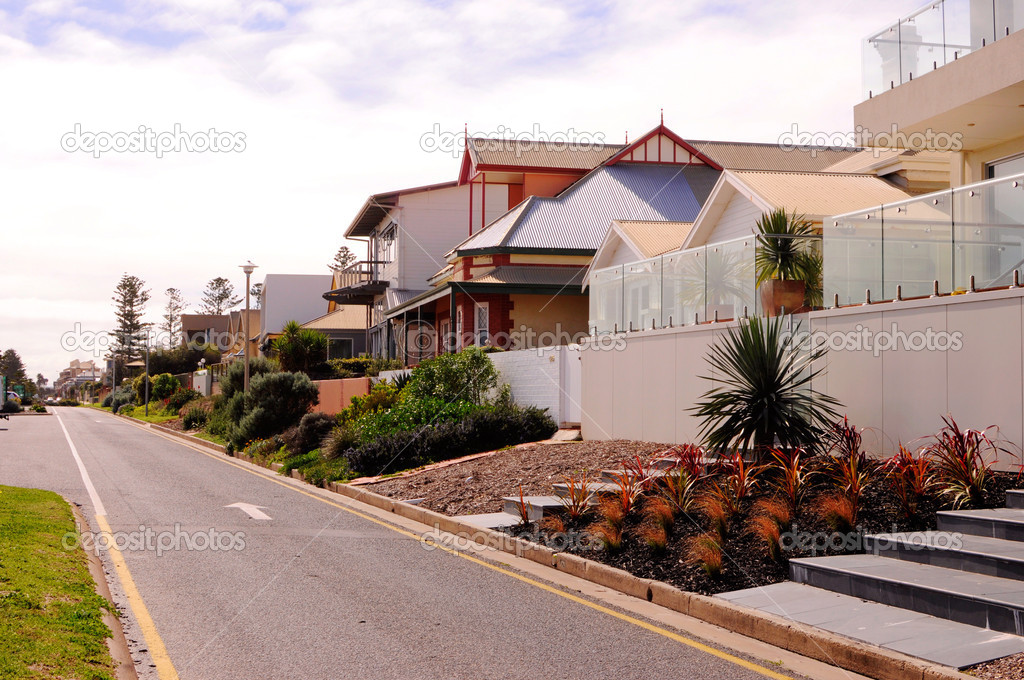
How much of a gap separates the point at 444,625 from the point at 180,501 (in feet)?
31.0

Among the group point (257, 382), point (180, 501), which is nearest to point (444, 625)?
point (180, 501)

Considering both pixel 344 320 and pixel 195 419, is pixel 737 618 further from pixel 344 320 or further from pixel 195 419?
pixel 344 320

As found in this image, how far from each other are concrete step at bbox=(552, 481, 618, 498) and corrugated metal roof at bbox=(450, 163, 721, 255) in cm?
1931

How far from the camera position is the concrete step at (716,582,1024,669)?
239 inches

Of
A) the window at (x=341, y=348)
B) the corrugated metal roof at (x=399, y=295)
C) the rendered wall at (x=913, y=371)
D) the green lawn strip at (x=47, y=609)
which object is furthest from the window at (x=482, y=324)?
the window at (x=341, y=348)

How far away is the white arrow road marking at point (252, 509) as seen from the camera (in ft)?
46.2

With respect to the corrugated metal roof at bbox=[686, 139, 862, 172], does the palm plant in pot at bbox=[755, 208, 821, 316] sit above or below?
below

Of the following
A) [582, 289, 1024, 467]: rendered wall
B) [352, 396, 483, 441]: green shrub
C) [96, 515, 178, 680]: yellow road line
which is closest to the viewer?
[96, 515, 178, 680]: yellow road line

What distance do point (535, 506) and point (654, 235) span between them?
15.4 m

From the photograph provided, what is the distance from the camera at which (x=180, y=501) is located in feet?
51.2

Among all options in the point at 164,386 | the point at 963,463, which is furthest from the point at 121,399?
the point at 963,463
